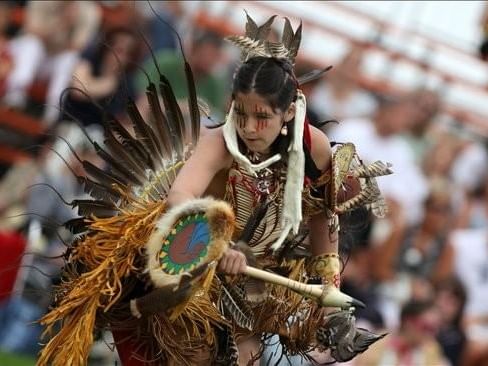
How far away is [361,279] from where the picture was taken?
1084 centimetres

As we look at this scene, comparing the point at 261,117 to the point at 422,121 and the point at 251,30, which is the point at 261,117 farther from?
the point at 422,121

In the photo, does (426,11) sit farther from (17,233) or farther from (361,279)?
(17,233)

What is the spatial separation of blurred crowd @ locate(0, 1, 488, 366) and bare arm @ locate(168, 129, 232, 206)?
4.12m

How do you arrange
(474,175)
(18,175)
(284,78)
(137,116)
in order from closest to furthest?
(284,78) < (137,116) < (18,175) < (474,175)

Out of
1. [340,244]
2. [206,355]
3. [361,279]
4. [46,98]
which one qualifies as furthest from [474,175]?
[206,355]

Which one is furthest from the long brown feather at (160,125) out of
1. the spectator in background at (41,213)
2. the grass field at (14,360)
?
the grass field at (14,360)

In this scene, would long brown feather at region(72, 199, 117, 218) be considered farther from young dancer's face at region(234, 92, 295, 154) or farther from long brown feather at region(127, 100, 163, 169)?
young dancer's face at region(234, 92, 295, 154)

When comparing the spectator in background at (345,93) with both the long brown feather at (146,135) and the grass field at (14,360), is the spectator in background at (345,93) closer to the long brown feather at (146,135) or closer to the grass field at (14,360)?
the grass field at (14,360)

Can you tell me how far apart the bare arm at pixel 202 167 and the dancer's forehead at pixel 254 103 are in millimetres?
221

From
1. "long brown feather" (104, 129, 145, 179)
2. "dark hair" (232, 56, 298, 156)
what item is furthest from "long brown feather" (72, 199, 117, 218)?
"dark hair" (232, 56, 298, 156)

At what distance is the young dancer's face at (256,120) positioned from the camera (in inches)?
225

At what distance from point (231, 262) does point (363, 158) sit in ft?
17.3

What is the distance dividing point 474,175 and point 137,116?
6.32 m

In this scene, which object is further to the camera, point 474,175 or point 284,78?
point 474,175
